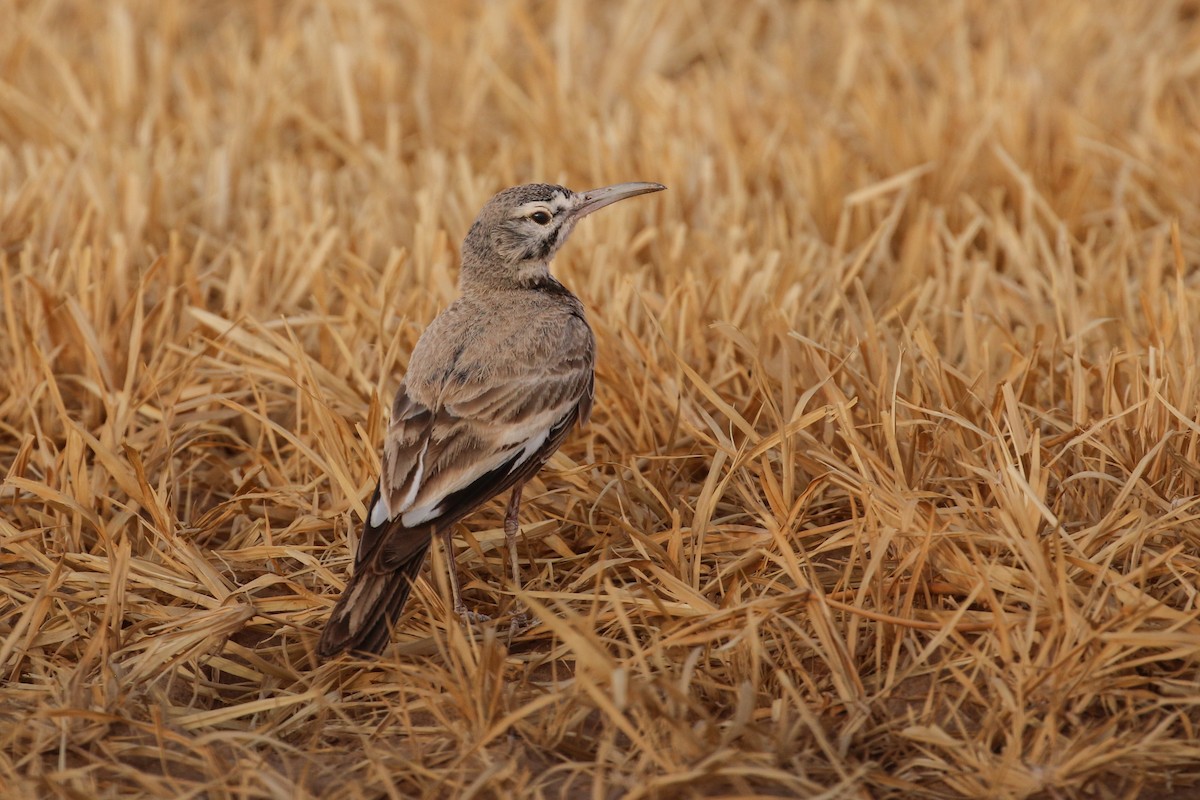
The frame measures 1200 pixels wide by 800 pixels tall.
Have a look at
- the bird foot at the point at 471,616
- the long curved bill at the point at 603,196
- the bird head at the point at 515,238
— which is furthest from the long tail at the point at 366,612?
the long curved bill at the point at 603,196

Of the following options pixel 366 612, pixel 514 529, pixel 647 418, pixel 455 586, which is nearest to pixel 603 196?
pixel 647 418

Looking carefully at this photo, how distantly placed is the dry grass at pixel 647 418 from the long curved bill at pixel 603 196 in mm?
380

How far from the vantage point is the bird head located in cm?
423

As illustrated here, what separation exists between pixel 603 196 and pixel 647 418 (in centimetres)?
75

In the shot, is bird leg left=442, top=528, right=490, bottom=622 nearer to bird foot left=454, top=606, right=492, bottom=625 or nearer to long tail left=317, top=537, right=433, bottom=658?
bird foot left=454, top=606, right=492, bottom=625

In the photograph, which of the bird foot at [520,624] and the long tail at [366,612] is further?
the bird foot at [520,624]

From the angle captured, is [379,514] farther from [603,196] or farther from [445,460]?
[603,196]

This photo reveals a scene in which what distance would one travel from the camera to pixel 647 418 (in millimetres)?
4258

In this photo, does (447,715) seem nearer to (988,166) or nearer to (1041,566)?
(1041,566)

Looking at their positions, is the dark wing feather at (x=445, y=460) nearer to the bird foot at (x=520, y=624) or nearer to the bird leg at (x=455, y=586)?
the bird leg at (x=455, y=586)

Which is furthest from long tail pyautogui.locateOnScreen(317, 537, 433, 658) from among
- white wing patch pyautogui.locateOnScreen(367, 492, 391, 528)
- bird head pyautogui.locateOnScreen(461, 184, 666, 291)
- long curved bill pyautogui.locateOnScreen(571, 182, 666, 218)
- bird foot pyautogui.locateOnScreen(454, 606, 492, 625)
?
long curved bill pyautogui.locateOnScreen(571, 182, 666, 218)

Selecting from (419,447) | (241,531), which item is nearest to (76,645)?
(241,531)

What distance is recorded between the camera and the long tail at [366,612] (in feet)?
11.0

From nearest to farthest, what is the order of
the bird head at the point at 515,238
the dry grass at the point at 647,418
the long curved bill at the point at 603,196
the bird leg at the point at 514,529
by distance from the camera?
1. the dry grass at the point at 647,418
2. the bird leg at the point at 514,529
3. the bird head at the point at 515,238
4. the long curved bill at the point at 603,196
